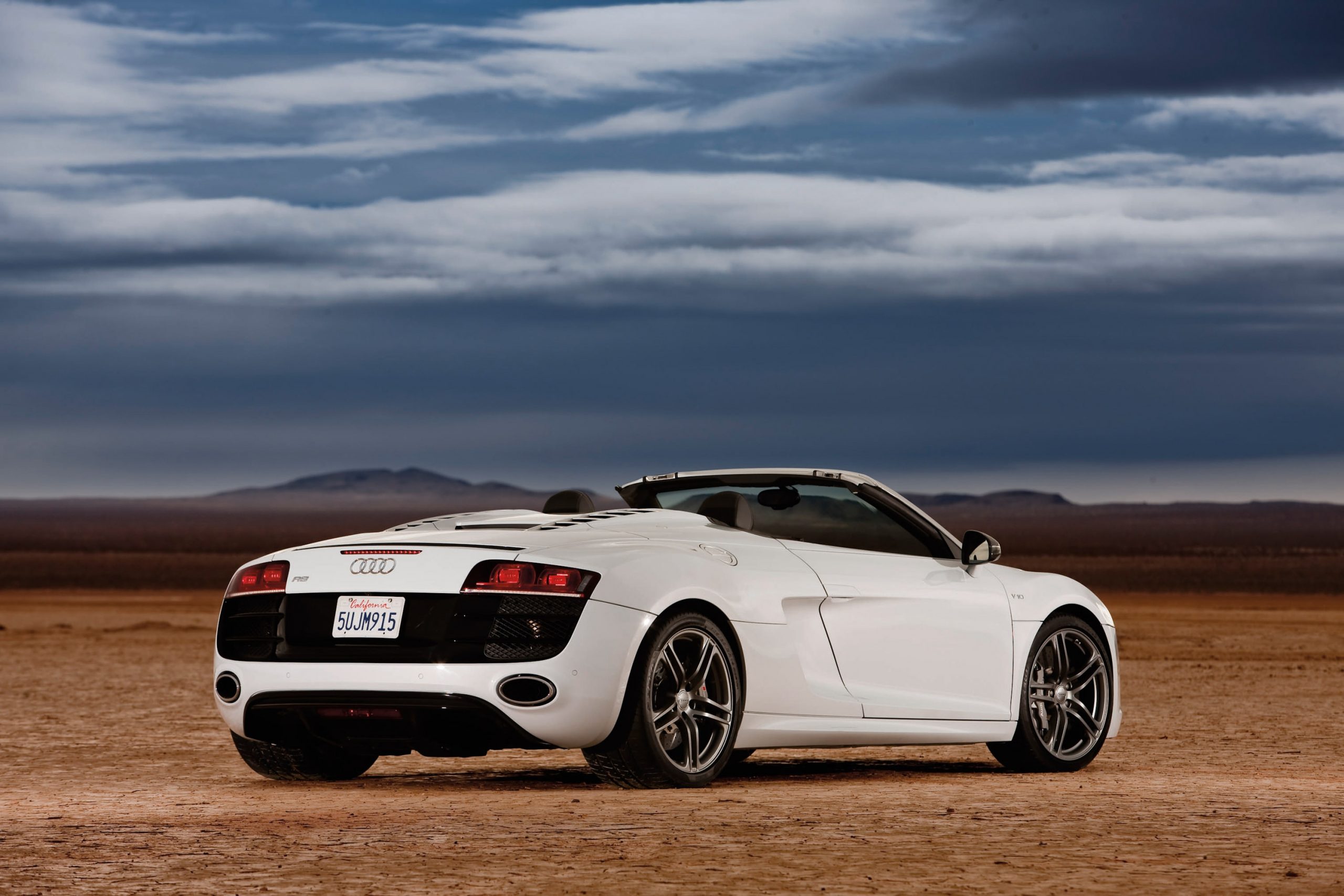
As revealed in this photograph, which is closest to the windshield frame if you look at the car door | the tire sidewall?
the car door

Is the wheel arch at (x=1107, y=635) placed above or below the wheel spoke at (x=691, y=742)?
above

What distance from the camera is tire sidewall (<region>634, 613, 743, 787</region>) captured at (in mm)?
9031

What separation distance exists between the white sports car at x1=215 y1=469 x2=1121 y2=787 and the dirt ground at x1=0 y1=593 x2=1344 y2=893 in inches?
11.3

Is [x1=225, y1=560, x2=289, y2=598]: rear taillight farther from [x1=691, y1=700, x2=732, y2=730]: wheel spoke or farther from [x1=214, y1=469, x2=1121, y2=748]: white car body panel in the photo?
[x1=691, y1=700, x2=732, y2=730]: wheel spoke

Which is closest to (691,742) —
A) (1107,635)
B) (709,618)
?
(709,618)

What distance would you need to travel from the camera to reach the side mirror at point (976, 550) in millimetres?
10695

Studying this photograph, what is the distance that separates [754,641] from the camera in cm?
952

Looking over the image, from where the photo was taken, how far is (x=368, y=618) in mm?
9148

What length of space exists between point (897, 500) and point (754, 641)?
153 centimetres

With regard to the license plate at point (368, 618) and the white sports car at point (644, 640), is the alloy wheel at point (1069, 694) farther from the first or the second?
the license plate at point (368, 618)

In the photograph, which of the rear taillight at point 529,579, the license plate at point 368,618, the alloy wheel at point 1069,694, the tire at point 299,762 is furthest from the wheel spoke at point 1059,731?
the license plate at point 368,618

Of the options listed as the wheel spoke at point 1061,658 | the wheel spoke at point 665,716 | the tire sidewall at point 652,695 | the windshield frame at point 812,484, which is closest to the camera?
the tire sidewall at point 652,695

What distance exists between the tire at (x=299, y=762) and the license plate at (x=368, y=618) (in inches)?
45.9

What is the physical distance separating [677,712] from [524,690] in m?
0.75
